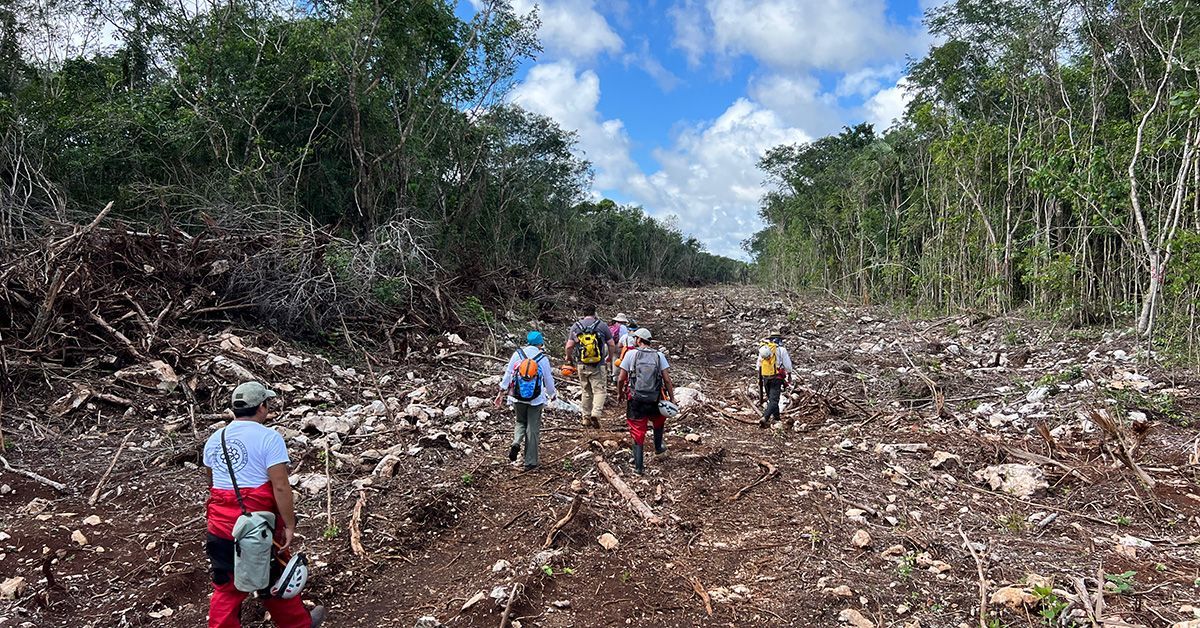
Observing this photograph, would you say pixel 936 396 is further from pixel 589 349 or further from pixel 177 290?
pixel 177 290

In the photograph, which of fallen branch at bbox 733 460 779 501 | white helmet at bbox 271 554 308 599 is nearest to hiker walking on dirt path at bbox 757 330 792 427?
fallen branch at bbox 733 460 779 501

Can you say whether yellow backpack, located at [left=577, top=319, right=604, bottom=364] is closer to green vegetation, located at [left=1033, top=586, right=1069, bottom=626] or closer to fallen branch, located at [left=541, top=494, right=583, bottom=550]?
fallen branch, located at [left=541, top=494, right=583, bottom=550]

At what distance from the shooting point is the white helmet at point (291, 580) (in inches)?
110

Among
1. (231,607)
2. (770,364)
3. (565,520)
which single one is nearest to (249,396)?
(231,607)

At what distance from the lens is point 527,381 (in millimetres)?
5609

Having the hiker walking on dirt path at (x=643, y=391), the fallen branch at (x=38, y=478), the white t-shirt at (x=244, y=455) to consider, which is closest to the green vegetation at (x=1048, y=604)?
the hiker walking on dirt path at (x=643, y=391)

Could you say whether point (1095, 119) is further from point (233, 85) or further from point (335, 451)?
point (233, 85)

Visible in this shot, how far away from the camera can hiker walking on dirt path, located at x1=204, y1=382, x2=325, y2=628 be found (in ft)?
9.12

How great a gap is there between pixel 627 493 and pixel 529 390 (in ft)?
4.11

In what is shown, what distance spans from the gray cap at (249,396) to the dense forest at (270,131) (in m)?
6.78

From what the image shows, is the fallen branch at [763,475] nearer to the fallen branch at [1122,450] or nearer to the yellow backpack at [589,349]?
the yellow backpack at [589,349]

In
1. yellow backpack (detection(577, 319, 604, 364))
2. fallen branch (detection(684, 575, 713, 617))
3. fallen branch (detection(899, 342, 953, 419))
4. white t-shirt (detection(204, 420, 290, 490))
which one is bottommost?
fallen branch (detection(684, 575, 713, 617))

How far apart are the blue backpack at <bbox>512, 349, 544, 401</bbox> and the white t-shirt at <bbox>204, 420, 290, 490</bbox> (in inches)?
113

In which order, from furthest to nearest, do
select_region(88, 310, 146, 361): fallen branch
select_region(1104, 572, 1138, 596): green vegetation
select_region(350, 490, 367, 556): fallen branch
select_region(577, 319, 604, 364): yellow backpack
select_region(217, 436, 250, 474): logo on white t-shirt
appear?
select_region(577, 319, 604, 364): yellow backpack, select_region(88, 310, 146, 361): fallen branch, select_region(350, 490, 367, 556): fallen branch, select_region(1104, 572, 1138, 596): green vegetation, select_region(217, 436, 250, 474): logo on white t-shirt
